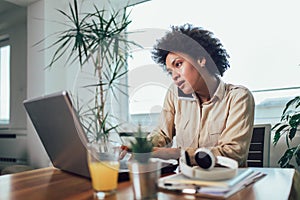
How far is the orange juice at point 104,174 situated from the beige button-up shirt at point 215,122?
520 millimetres

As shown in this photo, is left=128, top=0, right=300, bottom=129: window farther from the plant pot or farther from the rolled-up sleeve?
the plant pot

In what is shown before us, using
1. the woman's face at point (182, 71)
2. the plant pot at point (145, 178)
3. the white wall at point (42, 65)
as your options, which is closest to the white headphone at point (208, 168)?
the plant pot at point (145, 178)

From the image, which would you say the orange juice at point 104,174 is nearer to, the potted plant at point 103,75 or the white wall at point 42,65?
the potted plant at point 103,75

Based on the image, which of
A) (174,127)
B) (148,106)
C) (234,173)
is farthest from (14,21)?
(234,173)

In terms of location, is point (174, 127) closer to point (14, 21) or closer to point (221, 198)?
point (221, 198)

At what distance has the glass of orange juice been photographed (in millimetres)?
749

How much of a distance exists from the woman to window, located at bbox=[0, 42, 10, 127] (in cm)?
286

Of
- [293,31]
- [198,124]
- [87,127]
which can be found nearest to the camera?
[87,127]

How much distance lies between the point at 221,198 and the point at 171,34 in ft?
2.31

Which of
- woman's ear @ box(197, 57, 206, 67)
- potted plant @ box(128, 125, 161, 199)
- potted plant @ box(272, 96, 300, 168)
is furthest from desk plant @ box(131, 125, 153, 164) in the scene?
potted plant @ box(272, 96, 300, 168)

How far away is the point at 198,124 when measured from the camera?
1435 millimetres

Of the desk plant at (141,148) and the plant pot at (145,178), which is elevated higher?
the desk plant at (141,148)

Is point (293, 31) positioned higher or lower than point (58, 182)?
higher

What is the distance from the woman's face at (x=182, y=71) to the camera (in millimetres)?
1127
